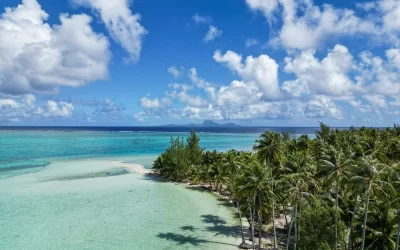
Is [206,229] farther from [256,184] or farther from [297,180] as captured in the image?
[297,180]

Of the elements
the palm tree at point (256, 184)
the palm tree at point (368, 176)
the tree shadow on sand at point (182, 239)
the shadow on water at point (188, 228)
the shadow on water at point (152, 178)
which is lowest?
the tree shadow on sand at point (182, 239)

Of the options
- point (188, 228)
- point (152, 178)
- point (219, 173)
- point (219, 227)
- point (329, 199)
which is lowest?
point (219, 227)

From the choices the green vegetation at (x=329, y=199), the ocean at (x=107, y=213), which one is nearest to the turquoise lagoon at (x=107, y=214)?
the ocean at (x=107, y=213)

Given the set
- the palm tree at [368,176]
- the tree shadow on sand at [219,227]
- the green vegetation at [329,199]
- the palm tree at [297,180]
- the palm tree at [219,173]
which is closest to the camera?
the palm tree at [368,176]

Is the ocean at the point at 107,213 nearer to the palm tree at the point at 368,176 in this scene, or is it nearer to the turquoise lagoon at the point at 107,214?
the turquoise lagoon at the point at 107,214

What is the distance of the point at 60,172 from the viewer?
336ft

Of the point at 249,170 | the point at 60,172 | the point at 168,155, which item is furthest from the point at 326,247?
the point at 60,172

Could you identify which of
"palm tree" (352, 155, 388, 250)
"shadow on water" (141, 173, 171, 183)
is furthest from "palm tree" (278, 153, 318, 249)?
"shadow on water" (141, 173, 171, 183)

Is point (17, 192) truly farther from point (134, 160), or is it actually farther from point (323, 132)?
point (323, 132)

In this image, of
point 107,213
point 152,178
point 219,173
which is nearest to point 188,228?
point 107,213

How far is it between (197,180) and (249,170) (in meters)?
44.6

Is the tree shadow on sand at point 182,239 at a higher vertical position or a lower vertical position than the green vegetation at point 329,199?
lower

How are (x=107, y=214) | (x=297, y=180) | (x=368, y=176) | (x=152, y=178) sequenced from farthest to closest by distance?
(x=152, y=178)
(x=107, y=214)
(x=297, y=180)
(x=368, y=176)

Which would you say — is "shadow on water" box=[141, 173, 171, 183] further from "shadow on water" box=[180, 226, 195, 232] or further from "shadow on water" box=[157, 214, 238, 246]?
"shadow on water" box=[180, 226, 195, 232]
